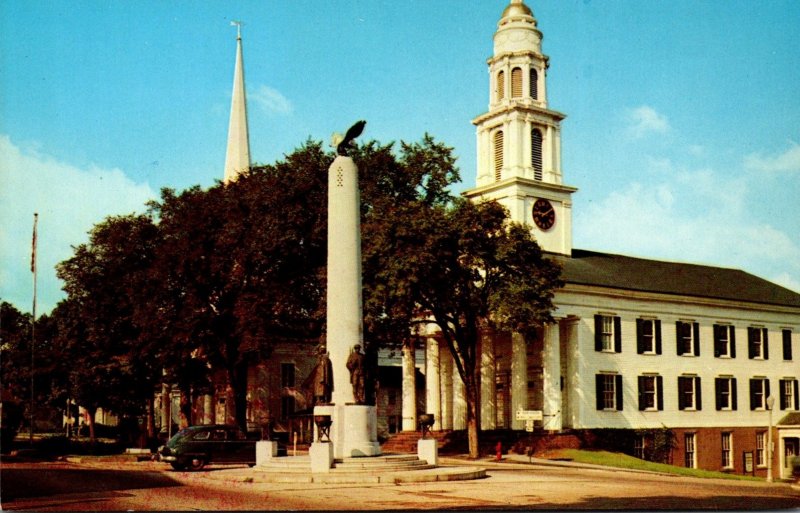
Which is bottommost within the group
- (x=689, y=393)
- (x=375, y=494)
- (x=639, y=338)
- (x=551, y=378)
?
(x=375, y=494)

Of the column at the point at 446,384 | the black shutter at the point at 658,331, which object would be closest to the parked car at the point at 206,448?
the column at the point at 446,384

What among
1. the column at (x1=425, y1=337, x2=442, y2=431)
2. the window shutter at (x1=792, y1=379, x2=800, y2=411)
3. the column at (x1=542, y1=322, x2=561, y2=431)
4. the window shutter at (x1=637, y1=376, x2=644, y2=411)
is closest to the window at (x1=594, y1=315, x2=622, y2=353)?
the window shutter at (x1=637, y1=376, x2=644, y2=411)

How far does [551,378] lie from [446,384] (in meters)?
9.01

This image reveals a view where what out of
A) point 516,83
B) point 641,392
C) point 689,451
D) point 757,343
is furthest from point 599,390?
point 516,83

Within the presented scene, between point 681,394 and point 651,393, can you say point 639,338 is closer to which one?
point 651,393

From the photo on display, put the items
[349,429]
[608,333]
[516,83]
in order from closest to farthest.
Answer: [349,429] → [608,333] → [516,83]

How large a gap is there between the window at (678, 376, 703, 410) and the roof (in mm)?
5172

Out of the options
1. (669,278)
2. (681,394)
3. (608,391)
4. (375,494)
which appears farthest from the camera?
(669,278)

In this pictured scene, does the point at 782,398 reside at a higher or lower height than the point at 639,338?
lower

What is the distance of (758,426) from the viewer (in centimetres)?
6222

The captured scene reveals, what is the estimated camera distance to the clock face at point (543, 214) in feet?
190

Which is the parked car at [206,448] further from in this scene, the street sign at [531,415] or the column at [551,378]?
the column at [551,378]

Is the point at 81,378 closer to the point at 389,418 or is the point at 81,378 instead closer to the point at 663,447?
the point at 389,418

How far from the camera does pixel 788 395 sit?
64.0m
